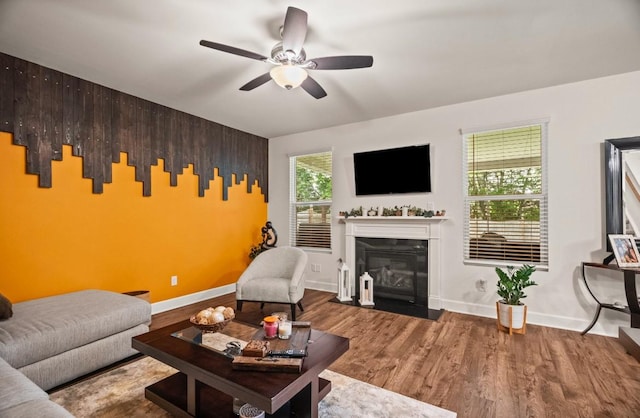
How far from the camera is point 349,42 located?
246cm

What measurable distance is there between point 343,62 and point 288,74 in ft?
1.39

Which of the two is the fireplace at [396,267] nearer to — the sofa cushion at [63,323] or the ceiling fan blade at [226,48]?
the sofa cushion at [63,323]

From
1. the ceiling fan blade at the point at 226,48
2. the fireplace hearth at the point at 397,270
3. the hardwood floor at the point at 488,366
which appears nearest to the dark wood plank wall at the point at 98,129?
the hardwood floor at the point at 488,366

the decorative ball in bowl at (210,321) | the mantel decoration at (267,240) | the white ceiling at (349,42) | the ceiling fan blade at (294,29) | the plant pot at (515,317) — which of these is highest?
the white ceiling at (349,42)

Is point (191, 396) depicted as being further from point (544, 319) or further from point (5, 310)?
point (544, 319)

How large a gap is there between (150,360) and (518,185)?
4.17m

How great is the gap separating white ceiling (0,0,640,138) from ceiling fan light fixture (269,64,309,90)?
1.05 ft

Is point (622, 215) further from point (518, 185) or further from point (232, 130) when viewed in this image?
point (232, 130)

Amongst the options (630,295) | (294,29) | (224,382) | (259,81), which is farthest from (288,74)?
(630,295)

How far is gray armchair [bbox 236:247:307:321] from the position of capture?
340 centimetres

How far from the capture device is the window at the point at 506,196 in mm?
3412

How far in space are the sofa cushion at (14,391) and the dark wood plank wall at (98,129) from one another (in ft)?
6.87

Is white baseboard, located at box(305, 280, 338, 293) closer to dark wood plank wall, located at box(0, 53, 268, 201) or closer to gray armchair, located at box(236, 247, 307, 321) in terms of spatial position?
gray armchair, located at box(236, 247, 307, 321)

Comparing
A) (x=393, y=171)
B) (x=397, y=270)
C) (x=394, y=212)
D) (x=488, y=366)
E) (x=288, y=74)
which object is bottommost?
(x=488, y=366)
